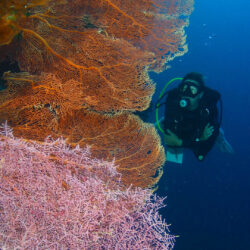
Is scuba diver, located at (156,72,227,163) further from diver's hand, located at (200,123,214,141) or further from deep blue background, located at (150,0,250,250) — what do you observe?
deep blue background, located at (150,0,250,250)

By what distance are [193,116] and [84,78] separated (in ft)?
8.70

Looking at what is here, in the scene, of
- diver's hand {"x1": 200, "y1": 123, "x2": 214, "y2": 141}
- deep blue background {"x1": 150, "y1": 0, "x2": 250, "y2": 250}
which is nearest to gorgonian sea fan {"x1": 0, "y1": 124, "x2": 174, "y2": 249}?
diver's hand {"x1": 200, "y1": 123, "x2": 214, "y2": 141}

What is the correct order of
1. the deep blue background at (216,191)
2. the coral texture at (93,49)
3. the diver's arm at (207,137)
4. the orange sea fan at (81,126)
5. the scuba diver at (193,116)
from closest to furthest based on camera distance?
the orange sea fan at (81,126) → the coral texture at (93,49) → the scuba diver at (193,116) → the diver's arm at (207,137) → the deep blue background at (216,191)

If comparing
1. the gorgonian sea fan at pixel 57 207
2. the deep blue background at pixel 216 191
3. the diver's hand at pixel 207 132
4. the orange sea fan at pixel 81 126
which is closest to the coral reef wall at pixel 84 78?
the orange sea fan at pixel 81 126

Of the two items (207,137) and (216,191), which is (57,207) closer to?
(207,137)

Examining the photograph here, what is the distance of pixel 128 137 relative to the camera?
3701 mm

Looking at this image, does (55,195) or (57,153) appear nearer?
(55,195)

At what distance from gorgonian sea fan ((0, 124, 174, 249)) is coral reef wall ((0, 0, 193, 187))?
69 centimetres

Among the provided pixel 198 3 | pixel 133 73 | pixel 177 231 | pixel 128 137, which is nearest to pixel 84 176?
pixel 128 137

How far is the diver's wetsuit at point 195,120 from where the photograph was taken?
4.20m

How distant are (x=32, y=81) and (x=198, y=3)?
5810 centimetres

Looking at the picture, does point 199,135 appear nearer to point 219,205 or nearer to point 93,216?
point 93,216

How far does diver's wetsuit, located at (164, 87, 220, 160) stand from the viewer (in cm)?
420

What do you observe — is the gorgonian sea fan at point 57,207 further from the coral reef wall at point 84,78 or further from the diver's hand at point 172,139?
the diver's hand at point 172,139
